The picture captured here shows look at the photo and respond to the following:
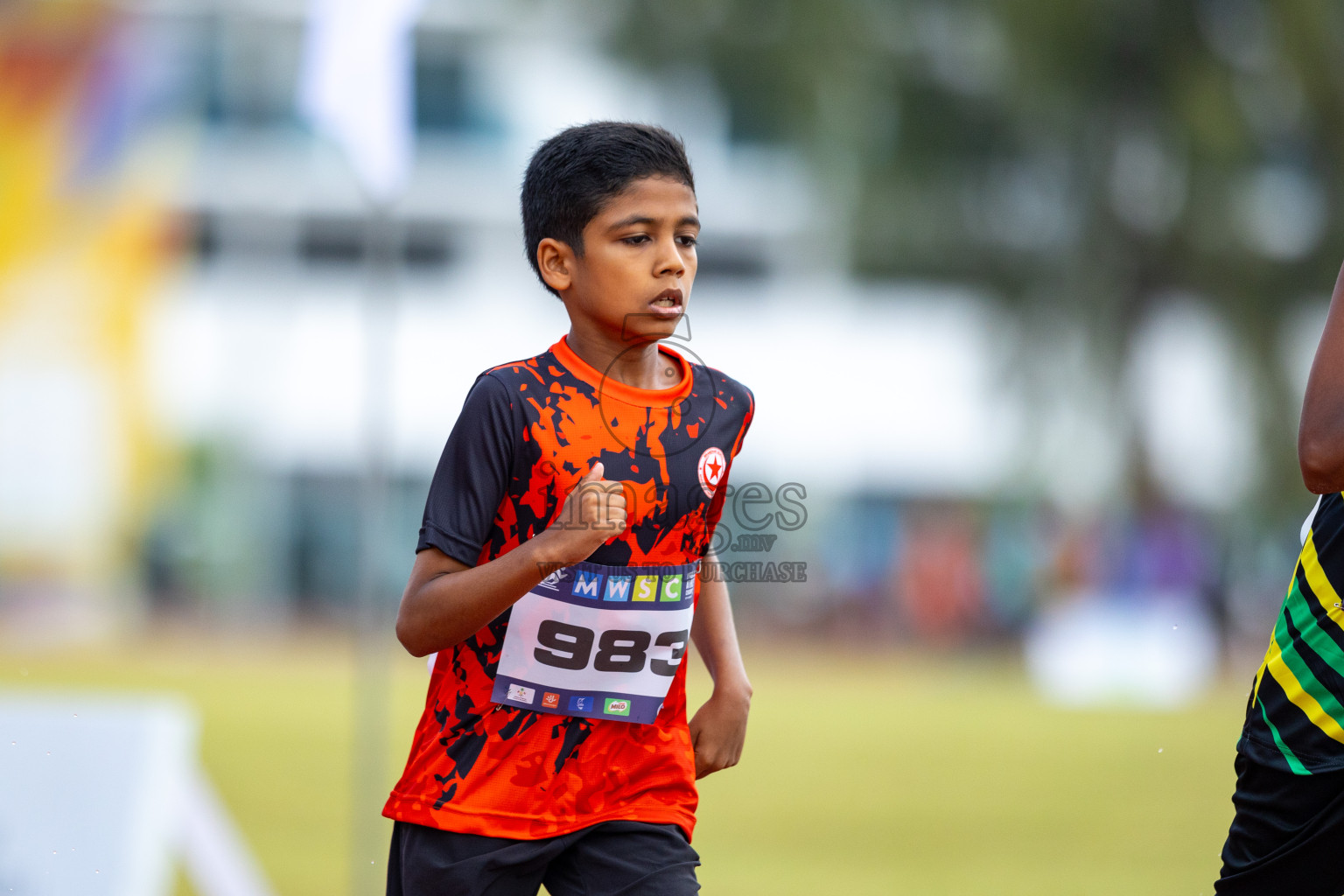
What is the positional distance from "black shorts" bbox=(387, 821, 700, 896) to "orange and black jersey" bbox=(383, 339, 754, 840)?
3cm

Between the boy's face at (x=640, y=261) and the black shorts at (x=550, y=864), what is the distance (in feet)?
2.54

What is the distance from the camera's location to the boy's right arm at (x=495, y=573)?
83.9 inches

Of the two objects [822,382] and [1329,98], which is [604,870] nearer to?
[1329,98]

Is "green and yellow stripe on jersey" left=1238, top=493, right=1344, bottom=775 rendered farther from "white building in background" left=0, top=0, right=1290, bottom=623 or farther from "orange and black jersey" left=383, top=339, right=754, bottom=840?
"white building in background" left=0, top=0, right=1290, bottom=623

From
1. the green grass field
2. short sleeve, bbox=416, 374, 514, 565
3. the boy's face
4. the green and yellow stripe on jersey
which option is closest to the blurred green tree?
the green grass field

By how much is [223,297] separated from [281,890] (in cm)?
2573

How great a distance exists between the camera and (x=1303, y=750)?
2.30m

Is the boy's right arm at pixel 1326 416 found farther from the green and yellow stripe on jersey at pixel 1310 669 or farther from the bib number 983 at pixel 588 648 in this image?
the bib number 983 at pixel 588 648

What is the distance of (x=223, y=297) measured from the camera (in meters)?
29.9

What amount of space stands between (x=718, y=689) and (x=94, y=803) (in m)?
2.30

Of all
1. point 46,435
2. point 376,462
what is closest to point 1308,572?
point 376,462

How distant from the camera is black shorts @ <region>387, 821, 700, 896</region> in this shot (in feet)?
7.49

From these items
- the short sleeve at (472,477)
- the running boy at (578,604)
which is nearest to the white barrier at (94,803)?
the running boy at (578,604)

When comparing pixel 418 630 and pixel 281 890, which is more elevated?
pixel 418 630
